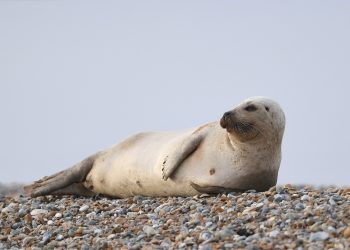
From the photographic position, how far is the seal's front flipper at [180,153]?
10906 mm

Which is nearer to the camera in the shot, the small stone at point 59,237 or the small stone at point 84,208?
the small stone at point 59,237

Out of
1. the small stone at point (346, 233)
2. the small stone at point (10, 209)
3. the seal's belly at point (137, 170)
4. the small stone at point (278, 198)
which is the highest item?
the seal's belly at point (137, 170)

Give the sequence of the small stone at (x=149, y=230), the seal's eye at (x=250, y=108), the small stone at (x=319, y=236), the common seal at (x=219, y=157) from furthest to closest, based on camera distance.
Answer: the seal's eye at (x=250, y=108) < the common seal at (x=219, y=157) < the small stone at (x=149, y=230) < the small stone at (x=319, y=236)

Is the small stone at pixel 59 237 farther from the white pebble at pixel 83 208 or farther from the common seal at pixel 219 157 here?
the common seal at pixel 219 157

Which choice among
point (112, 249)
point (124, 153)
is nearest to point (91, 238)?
point (112, 249)

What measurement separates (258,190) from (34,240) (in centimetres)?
309

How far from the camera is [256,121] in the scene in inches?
419

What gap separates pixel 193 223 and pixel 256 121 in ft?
7.87

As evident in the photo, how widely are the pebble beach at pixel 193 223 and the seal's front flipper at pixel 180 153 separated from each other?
1.25 ft

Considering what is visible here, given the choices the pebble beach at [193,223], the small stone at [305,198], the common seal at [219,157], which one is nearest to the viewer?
the pebble beach at [193,223]

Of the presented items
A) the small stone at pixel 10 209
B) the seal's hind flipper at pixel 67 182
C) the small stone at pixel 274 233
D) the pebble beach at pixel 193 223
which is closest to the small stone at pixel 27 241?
the pebble beach at pixel 193 223

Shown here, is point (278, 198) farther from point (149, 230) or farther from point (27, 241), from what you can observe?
point (27, 241)

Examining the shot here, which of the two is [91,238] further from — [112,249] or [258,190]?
[258,190]

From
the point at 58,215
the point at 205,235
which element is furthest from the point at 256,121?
the point at 205,235
